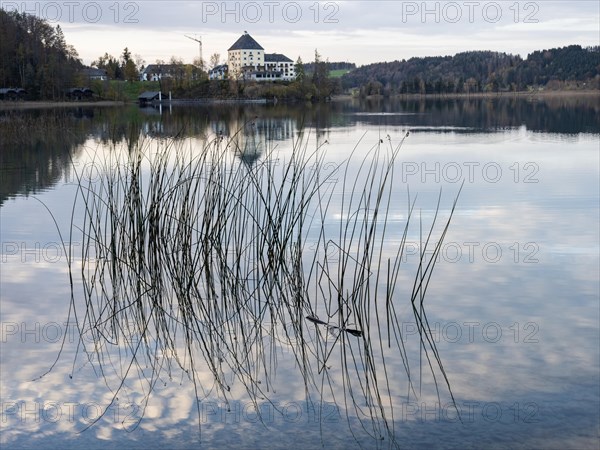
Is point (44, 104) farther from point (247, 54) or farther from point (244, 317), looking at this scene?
point (244, 317)

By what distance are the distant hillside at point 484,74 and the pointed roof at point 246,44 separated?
44.0 feet

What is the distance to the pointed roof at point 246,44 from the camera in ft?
358

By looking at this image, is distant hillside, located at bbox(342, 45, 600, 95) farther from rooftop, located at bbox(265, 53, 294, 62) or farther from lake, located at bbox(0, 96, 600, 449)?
lake, located at bbox(0, 96, 600, 449)

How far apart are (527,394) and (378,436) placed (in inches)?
35.8

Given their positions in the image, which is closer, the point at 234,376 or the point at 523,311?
the point at 234,376

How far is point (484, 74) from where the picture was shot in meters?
97.8

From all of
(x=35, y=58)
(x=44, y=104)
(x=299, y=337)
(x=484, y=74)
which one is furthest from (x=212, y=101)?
(x=299, y=337)

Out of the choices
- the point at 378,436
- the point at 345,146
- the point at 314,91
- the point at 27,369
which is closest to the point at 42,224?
the point at 27,369

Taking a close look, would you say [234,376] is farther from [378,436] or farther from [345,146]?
[345,146]

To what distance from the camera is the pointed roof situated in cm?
10912

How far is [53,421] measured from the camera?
3.81 meters

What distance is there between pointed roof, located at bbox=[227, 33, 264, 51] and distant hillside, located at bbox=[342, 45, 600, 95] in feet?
44.0

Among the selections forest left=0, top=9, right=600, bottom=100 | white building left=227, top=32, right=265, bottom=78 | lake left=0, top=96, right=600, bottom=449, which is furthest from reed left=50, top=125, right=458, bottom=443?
white building left=227, top=32, right=265, bottom=78

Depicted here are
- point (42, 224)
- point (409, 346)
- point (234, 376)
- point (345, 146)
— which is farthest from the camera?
point (345, 146)
